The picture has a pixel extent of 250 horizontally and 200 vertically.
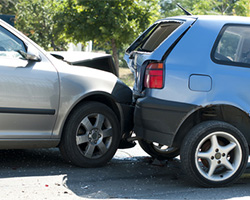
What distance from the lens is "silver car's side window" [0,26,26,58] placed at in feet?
19.0

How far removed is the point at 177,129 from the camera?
5.41 m

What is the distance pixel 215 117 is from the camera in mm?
5684

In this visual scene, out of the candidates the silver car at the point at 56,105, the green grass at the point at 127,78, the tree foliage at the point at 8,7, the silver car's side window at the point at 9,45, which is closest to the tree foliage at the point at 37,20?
the tree foliage at the point at 8,7

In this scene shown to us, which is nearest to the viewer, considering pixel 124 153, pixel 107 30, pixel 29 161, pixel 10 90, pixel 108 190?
pixel 108 190

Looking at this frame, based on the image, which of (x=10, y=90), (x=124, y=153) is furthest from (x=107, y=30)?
(x=10, y=90)

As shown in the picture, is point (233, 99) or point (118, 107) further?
point (118, 107)

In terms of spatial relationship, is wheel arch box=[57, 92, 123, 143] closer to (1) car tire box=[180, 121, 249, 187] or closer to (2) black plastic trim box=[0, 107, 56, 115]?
(2) black plastic trim box=[0, 107, 56, 115]

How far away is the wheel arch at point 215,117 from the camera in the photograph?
5.59 meters

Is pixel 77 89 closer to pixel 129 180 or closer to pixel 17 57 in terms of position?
pixel 17 57

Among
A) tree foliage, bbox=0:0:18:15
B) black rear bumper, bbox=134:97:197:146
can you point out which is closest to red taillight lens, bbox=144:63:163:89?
black rear bumper, bbox=134:97:197:146

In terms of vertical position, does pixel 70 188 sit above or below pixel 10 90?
below

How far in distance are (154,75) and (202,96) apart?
530 mm

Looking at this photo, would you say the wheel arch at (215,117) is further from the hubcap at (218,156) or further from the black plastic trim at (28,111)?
the black plastic trim at (28,111)

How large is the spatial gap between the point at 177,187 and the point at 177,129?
609 millimetres
